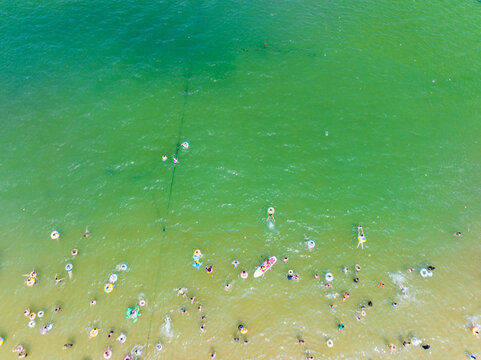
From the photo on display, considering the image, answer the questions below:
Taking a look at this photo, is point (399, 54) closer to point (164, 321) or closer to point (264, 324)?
point (264, 324)

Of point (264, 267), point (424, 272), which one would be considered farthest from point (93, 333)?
point (424, 272)

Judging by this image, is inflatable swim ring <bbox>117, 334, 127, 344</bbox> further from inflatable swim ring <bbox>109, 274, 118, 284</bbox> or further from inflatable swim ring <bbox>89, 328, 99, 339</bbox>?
inflatable swim ring <bbox>109, 274, 118, 284</bbox>

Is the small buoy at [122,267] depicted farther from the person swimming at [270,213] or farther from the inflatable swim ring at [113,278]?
the person swimming at [270,213]

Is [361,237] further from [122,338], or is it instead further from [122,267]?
[122,338]

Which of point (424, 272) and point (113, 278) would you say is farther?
point (424, 272)

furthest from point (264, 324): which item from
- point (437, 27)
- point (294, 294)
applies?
point (437, 27)

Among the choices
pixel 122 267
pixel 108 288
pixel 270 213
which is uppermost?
pixel 270 213
